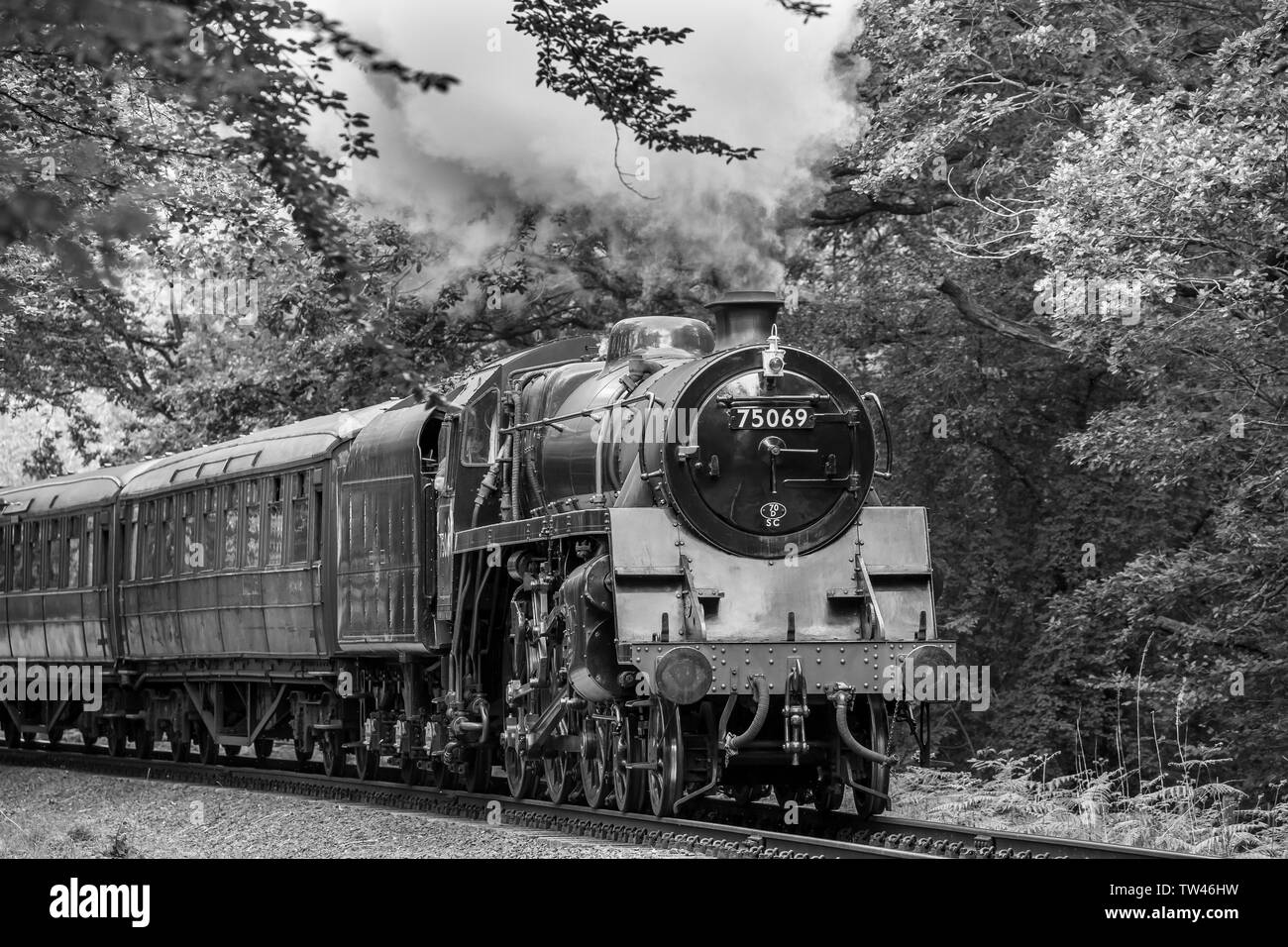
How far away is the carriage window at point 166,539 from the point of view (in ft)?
63.9

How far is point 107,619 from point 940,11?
1217 cm

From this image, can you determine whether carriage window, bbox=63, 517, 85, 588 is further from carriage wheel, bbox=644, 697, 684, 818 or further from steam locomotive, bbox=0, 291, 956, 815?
carriage wheel, bbox=644, 697, 684, 818

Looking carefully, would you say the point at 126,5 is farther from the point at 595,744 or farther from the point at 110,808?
the point at 110,808

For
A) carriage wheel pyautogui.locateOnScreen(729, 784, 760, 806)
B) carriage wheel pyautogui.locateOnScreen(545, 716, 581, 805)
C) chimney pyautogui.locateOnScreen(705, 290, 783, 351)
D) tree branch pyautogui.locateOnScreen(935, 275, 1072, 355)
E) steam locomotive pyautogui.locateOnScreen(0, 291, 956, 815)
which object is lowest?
carriage wheel pyautogui.locateOnScreen(729, 784, 760, 806)

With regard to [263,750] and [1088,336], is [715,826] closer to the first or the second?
[1088,336]

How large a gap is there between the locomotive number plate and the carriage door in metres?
3.15

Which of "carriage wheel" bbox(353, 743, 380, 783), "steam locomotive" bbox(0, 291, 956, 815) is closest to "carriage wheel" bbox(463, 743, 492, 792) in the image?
"steam locomotive" bbox(0, 291, 956, 815)

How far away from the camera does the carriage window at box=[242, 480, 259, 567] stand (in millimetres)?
17453

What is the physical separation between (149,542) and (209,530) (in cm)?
194

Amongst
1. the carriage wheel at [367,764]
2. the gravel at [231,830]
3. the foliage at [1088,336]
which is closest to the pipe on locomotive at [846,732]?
the gravel at [231,830]

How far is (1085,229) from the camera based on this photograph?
48.1ft

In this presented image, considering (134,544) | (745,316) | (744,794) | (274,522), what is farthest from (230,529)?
(745,316)

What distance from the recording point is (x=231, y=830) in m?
12.8
